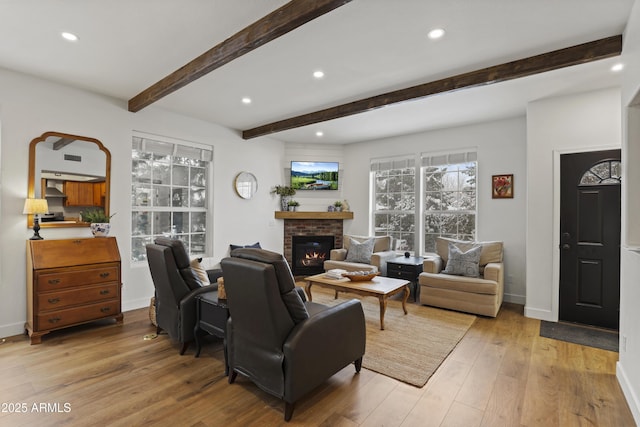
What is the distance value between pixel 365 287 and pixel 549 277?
2259 mm

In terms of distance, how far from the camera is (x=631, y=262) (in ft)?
7.28

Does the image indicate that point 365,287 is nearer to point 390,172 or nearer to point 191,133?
point 390,172

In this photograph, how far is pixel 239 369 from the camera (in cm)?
228

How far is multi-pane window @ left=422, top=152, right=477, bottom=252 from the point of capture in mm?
5039

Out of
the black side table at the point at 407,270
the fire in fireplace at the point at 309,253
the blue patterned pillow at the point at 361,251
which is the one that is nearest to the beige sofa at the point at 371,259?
the blue patterned pillow at the point at 361,251

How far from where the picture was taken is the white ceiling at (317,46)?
218cm

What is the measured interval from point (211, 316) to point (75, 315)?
1.66 meters

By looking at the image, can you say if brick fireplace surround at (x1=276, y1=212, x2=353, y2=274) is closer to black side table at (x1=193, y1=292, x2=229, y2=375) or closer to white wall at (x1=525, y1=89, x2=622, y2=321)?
white wall at (x1=525, y1=89, x2=622, y2=321)

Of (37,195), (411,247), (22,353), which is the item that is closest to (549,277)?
(411,247)

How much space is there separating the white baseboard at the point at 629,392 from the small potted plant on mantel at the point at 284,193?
16.3 feet

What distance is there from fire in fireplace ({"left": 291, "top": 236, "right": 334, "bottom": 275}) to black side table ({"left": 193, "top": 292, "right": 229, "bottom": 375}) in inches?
135

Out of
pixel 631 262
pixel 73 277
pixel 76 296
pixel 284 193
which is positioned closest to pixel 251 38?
A: pixel 73 277

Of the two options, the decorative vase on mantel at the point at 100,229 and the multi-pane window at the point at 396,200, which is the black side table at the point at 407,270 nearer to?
the multi-pane window at the point at 396,200

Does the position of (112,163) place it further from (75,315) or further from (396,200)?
(396,200)
